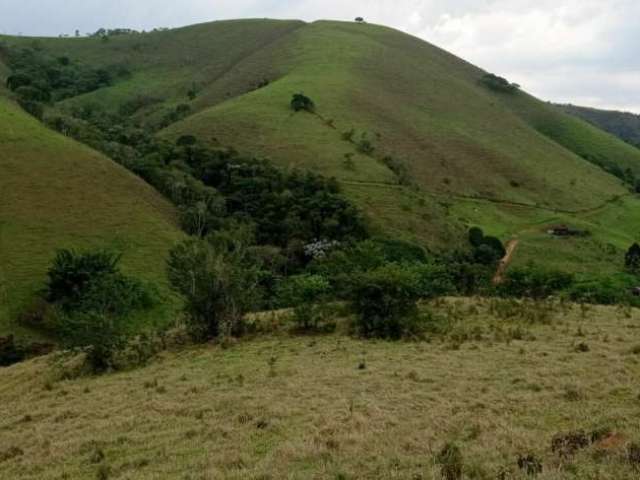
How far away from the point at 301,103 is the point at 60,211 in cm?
5120

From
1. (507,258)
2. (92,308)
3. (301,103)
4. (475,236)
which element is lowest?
(507,258)

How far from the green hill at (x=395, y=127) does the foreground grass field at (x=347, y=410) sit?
43.7 meters

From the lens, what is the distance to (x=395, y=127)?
99125 mm

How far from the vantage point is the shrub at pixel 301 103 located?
9925cm

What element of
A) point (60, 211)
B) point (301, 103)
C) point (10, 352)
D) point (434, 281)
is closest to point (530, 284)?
point (434, 281)

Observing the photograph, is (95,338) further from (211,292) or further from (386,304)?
(386,304)

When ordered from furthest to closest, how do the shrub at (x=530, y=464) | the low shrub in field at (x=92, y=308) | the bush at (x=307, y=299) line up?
the bush at (x=307, y=299) < the low shrub in field at (x=92, y=308) < the shrub at (x=530, y=464)

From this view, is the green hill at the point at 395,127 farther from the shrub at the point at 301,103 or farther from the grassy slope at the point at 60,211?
the grassy slope at the point at 60,211

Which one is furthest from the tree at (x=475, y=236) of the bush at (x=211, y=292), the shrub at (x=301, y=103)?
the bush at (x=211, y=292)

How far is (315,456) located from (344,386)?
6.39 m

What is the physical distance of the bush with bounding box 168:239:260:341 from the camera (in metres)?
29.4

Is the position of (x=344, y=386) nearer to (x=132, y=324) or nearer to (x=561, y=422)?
(x=561, y=422)

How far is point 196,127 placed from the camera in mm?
96125

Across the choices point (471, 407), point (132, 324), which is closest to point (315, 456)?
point (471, 407)
